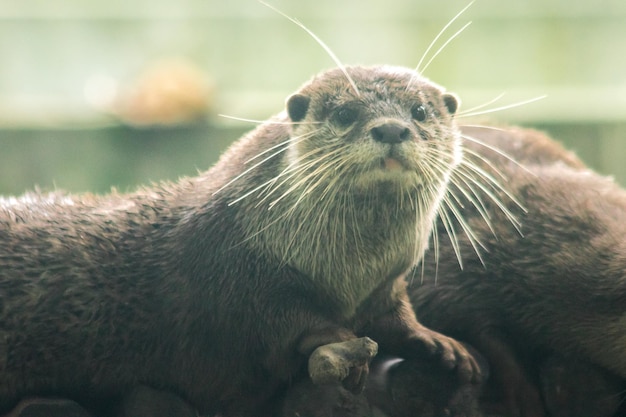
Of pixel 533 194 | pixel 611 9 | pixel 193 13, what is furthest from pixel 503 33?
pixel 533 194

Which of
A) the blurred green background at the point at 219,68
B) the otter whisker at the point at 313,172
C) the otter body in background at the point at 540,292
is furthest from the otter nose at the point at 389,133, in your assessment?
the blurred green background at the point at 219,68

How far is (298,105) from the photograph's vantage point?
2.82 metres

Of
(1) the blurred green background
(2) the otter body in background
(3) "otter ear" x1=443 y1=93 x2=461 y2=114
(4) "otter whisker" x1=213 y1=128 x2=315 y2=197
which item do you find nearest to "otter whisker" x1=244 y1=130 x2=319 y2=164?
(4) "otter whisker" x1=213 y1=128 x2=315 y2=197

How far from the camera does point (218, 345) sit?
2666 mm

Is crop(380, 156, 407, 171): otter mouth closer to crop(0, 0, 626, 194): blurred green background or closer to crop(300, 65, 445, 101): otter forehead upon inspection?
crop(300, 65, 445, 101): otter forehead

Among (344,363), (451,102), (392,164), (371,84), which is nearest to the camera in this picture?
(344,363)

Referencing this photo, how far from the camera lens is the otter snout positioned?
98.7 inches

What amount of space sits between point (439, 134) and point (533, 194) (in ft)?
2.26

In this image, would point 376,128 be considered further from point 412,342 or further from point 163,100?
point 163,100

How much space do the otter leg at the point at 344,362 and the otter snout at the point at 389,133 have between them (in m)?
0.55

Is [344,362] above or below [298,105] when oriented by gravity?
below

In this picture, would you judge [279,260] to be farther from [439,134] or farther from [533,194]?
[533,194]

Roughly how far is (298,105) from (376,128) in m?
0.37

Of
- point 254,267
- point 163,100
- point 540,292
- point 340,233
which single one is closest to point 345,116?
point 340,233
